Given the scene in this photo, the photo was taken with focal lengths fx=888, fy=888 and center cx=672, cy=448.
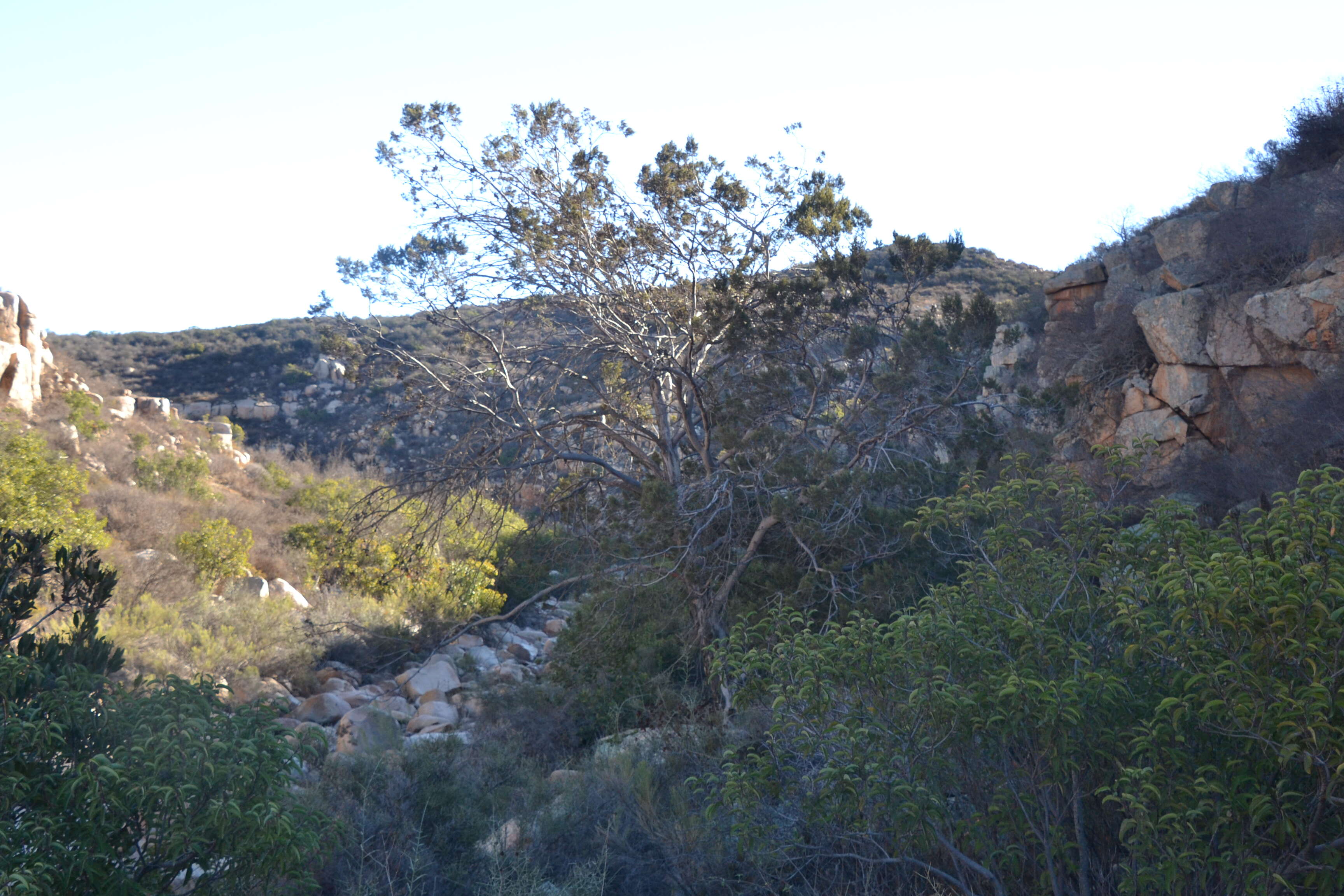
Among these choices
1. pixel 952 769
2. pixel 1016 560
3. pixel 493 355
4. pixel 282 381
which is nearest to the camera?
pixel 952 769

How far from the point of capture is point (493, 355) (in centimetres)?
961

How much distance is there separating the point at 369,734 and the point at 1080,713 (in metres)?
6.11

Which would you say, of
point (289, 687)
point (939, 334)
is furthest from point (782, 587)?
point (289, 687)

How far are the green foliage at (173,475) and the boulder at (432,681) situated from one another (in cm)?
839

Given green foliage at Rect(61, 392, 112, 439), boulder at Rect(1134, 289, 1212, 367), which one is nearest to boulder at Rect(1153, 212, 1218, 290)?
boulder at Rect(1134, 289, 1212, 367)

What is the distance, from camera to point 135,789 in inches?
120

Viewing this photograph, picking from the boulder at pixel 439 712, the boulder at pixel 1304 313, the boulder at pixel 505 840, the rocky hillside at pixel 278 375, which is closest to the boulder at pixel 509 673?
the boulder at pixel 439 712

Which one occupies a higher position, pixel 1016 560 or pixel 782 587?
pixel 1016 560

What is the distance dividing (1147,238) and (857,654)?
48.1 feet

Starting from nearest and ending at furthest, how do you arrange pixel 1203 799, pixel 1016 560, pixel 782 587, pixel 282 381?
pixel 1203 799 < pixel 1016 560 < pixel 782 587 < pixel 282 381

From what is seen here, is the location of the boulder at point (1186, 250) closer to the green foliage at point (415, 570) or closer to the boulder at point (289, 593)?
the green foliage at point (415, 570)

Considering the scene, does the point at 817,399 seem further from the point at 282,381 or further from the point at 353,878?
the point at 282,381

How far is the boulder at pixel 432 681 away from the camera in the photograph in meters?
11.3

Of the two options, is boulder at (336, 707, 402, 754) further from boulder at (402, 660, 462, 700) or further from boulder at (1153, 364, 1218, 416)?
boulder at (1153, 364, 1218, 416)
